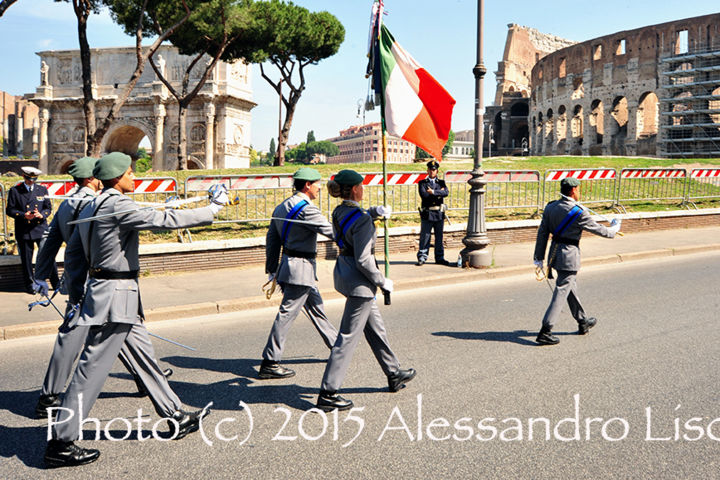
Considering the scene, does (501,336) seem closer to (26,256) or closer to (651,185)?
(26,256)

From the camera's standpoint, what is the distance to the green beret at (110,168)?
376 cm

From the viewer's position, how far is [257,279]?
31.8 ft

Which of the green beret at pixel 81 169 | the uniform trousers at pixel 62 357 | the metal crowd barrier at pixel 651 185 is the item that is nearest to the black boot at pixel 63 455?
the uniform trousers at pixel 62 357

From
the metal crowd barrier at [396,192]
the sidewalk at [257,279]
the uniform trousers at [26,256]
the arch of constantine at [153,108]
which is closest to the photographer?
the sidewalk at [257,279]

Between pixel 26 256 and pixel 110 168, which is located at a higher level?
pixel 110 168

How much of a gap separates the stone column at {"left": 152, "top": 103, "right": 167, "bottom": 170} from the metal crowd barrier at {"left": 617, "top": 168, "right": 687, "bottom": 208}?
34661 mm

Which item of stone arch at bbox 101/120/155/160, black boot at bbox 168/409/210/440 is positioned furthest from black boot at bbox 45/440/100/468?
stone arch at bbox 101/120/155/160

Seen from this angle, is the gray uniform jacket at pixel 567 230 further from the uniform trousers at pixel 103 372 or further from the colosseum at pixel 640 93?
the colosseum at pixel 640 93

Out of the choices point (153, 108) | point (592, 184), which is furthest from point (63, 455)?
point (153, 108)

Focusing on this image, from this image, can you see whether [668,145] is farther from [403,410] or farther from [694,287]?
[403,410]

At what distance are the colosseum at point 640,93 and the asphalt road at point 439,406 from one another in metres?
50.4

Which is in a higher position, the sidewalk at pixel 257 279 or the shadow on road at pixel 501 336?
the sidewalk at pixel 257 279

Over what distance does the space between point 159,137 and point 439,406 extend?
42264 mm

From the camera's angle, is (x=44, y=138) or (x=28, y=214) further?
(x=44, y=138)
